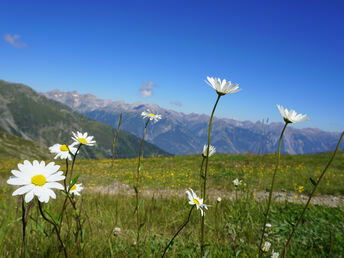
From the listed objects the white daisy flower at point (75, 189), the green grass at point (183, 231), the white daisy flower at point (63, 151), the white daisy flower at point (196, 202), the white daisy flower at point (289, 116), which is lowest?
the green grass at point (183, 231)

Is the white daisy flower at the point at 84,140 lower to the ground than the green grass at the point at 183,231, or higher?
higher

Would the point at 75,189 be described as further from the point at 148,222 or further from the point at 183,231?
the point at 183,231

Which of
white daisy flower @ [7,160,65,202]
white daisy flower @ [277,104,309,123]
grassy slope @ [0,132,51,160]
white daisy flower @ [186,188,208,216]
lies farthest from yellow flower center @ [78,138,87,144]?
grassy slope @ [0,132,51,160]

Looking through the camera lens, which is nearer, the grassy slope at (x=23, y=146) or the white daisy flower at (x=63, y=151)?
the white daisy flower at (x=63, y=151)

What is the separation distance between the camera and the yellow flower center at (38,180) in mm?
1095

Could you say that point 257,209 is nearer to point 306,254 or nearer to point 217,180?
point 306,254

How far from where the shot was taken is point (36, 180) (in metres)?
1.10

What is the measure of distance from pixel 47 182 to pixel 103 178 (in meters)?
9.62

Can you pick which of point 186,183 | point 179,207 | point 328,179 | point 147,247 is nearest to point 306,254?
point 147,247

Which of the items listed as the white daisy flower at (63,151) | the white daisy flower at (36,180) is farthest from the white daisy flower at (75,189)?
the white daisy flower at (36,180)

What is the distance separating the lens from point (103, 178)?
1021 cm

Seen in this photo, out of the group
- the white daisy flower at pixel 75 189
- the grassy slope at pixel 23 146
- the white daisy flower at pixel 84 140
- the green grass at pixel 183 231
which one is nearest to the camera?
the white daisy flower at pixel 84 140

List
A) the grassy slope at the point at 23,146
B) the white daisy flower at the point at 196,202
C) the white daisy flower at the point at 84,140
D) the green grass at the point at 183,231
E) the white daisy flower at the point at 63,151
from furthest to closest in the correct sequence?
the grassy slope at the point at 23,146 → the green grass at the point at 183,231 → the white daisy flower at the point at 63,151 → the white daisy flower at the point at 84,140 → the white daisy flower at the point at 196,202

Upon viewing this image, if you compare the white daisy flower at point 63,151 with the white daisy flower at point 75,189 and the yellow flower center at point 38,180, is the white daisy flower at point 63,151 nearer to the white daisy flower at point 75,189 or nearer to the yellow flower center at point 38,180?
the white daisy flower at point 75,189
